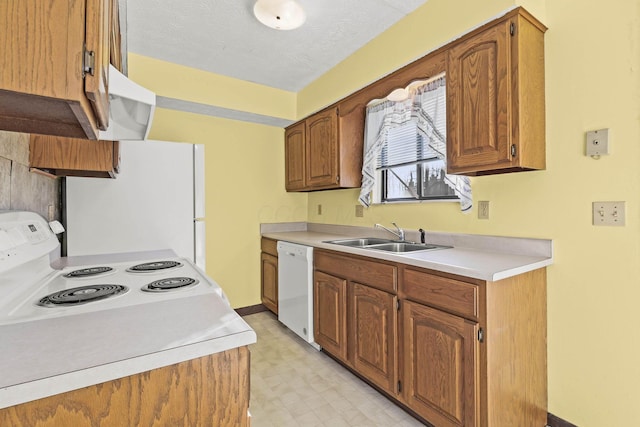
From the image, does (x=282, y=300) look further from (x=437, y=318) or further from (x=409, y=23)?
(x=409, y=23)

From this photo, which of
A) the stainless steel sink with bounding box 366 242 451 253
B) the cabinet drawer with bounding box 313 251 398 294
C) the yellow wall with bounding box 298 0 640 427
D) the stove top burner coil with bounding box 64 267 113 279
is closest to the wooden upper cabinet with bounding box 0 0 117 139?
the stove top burner coil with bounding box 64 267 113 279

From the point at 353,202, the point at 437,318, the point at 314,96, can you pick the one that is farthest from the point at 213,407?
the point at 314,96

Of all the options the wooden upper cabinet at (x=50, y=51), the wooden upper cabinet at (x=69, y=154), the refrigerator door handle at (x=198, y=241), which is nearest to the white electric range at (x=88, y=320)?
the wooden upper cabinet at (x=69, y=154)

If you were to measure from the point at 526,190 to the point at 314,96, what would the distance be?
217 centimetres

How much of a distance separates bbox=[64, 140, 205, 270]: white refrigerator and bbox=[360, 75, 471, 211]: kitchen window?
4.80 ft

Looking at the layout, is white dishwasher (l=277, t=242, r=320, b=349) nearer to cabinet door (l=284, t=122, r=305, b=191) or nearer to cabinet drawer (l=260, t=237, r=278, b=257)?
cabinet drawer (l=260, t=237, r=278, b=257)

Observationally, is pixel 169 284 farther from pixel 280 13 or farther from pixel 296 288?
pixel 280 13

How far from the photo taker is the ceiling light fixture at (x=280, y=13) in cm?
191

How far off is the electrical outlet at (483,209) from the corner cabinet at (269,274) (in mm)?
1882

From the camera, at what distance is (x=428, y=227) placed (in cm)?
230

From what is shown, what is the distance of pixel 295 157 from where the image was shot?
3.42 metres

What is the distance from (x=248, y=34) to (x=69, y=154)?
59.9 inches

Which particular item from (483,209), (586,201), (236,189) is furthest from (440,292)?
(236,189)

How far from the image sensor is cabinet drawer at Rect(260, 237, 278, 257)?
313 centimetres
